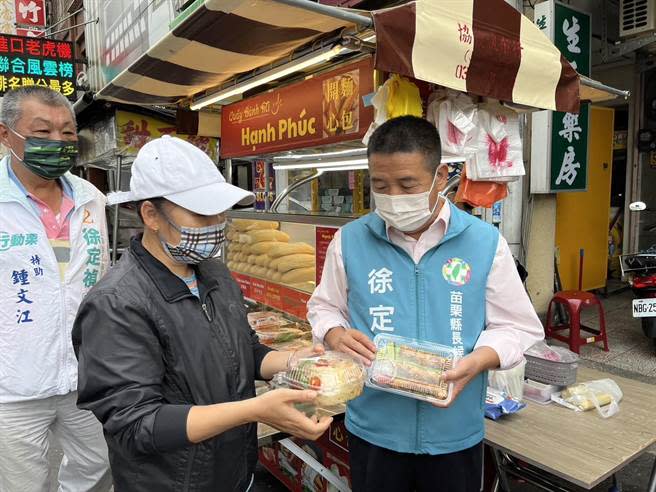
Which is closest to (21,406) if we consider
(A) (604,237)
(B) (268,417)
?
(B) (268,417)

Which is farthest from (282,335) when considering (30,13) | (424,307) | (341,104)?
(30,13)

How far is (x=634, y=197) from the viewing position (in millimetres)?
8117

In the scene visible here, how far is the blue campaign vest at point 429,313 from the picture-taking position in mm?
1801

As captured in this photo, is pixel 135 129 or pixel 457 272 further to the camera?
pixel 135 129

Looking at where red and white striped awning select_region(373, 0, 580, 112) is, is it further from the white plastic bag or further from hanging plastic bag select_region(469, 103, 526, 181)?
the white plastic bag

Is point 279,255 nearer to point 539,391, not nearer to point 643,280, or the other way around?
point 539,391

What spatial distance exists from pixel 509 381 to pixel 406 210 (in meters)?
1.32

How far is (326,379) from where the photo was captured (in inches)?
60.8

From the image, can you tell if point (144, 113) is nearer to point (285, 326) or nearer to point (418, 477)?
point (285, 326)

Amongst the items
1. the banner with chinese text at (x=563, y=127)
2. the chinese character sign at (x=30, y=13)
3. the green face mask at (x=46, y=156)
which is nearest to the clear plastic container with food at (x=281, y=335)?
the green face mask at (x=46, y=156)

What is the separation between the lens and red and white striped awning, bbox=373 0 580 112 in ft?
6.54

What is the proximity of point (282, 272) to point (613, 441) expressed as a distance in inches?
97.3

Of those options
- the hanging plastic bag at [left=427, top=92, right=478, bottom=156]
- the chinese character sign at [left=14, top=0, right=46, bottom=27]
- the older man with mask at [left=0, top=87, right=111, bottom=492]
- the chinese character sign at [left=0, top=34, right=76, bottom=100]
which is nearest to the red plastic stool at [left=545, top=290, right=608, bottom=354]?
the hanging plastic bag at [left=427, top=92, right=478, bottom=156]

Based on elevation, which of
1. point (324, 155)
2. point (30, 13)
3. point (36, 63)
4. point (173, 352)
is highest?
point (30, 13)
